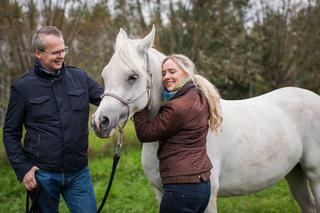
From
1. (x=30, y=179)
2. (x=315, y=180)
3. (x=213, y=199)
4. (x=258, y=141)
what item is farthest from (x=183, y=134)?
(x=315, y=180)

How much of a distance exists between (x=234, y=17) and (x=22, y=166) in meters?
9.21

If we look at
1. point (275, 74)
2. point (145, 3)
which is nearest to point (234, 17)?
point (275, 74)

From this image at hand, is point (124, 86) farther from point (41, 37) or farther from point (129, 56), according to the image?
point (41, 37)

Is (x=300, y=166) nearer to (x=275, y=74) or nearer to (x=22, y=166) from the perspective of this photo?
(x=22, y=166)

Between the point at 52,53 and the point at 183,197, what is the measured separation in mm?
1201

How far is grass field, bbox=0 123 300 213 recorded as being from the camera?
15.7 feet

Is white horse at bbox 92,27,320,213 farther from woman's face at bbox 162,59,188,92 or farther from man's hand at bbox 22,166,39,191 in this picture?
man's hand at bbox 22,166,39,191

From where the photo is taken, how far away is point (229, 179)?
307 cm

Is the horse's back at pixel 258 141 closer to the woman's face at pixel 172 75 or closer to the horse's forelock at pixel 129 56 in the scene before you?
the woman's face at pixel 172 75

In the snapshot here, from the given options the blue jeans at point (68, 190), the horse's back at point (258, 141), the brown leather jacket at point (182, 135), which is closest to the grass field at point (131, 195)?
the horse's back at point (258, 141)

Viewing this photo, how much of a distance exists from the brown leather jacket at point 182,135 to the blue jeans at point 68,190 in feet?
2.10

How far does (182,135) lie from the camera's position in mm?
2295

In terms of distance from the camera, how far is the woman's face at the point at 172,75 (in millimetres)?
2402

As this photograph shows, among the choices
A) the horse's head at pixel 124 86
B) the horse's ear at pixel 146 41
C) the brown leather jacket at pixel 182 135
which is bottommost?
the brown leather jacket at pixel 182 135
